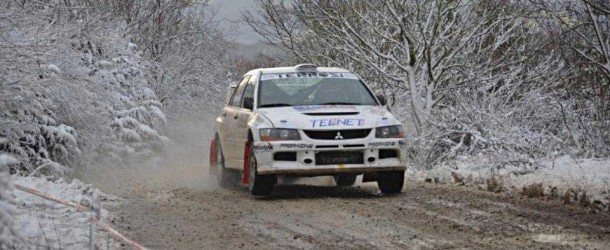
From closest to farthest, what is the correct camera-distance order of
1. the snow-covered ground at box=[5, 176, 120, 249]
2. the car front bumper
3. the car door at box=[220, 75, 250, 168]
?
the snow-covered ground at box=[5, 176, 120, 249] → the car front bumper → the car door at box=[220, 75, 250, 168]

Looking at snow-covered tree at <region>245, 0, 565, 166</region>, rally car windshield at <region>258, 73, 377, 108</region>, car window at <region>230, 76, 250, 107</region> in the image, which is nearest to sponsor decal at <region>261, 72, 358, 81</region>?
rally car windshield at <region>258, 73, 377, 108</region>

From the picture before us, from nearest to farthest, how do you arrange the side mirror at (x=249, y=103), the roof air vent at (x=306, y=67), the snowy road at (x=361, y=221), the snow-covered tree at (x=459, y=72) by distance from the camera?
the snowy road at (x=361, y=221) < the side mirror at (x=249, y=103) < the roof air vent at (x=306, y=67) < the snow-covered tree at (x=459, y=72)

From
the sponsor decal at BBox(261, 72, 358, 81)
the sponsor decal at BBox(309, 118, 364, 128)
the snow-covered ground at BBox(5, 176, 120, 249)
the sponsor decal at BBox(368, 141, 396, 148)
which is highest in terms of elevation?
the sponsor decal at BBox(261, 72, 358, 81)

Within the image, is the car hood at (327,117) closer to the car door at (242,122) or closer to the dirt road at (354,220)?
the car door at (242,122)

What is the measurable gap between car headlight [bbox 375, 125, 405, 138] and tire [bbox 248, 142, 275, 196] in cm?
138

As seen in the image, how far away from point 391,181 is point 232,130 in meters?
2.52

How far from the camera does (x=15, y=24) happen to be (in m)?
13.5

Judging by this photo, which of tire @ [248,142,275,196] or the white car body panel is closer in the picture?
the white car body panel

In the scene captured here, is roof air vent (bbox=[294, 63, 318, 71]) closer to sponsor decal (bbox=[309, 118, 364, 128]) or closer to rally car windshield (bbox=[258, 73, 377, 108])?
rally car windshield (bbox=[258, 73, 377, 108])

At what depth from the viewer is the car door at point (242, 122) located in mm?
12133

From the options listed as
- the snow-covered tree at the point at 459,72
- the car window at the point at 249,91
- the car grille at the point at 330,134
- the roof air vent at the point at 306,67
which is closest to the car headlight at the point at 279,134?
the car grille at the point at 330,134

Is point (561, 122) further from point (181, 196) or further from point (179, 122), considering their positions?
point (179, 122)

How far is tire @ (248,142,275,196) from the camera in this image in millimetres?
11422

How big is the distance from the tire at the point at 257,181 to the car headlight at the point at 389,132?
4.54 feet
